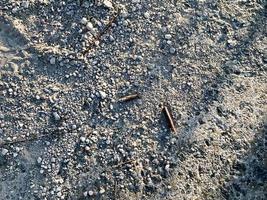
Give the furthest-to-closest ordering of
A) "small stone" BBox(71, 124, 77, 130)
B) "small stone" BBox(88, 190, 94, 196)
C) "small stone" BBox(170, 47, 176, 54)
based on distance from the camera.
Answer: "small stone" BBox(170, 47, 176, 54) < "small stone" BBox(71, 124, 77, 130) < "small stone" BBox(88, 190, 94, 196)

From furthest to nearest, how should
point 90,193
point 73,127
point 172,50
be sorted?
point 172,50 → point 73,127 → point 90,193

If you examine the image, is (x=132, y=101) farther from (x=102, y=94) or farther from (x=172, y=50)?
(x=172, y=50)

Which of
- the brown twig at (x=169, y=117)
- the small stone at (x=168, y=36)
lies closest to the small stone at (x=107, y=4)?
the small stone at (x=168, y=36)

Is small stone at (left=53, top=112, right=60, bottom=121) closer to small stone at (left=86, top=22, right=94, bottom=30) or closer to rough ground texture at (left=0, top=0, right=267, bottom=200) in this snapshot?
rough ground texture at (left=0, top=0, right=267, bottom=200)

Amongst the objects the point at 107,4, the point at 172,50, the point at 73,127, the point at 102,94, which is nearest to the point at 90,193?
the point at 73,127

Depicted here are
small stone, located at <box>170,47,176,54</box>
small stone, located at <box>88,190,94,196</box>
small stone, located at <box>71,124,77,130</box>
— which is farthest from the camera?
small stone, located at <box>170,47,176,54</box>

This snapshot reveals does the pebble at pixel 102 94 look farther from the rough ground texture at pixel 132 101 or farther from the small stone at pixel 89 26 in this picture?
the small stone at pixel 89 26

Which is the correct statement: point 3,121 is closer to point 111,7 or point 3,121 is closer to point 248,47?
point 111,7

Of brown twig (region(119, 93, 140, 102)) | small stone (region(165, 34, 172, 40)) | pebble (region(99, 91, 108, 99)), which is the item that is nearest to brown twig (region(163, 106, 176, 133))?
brown twig (region(119, 93, 140, 102))
